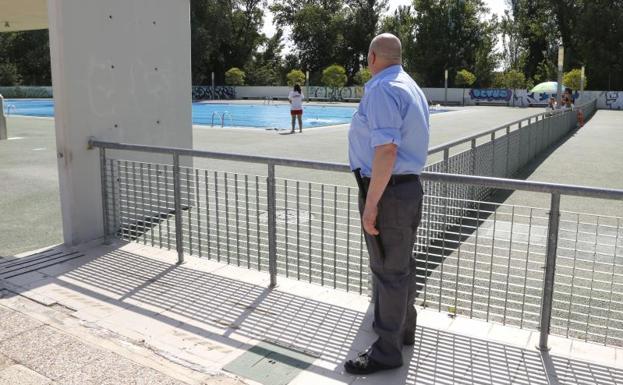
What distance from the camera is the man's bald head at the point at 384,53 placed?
10.6 ft

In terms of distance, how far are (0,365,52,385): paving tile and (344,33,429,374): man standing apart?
1823 mm

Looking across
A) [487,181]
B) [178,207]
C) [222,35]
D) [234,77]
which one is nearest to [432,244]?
[487,181]

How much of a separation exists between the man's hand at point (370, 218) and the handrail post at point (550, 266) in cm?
124

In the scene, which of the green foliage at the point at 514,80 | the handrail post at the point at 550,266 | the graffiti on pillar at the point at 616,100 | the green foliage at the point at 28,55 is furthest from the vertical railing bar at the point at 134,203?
the green foliage at the point at 28,55

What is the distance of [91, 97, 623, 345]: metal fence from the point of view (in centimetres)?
420

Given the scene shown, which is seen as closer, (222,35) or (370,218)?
(370,218)

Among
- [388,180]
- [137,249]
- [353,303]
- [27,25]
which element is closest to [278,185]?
[137,249]

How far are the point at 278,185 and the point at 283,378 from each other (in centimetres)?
549

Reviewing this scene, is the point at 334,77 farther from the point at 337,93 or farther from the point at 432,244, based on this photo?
the point at 432,244

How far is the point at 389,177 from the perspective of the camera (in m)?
3.09

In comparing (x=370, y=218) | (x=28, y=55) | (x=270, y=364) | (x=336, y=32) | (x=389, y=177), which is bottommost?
(x=270, y=364)

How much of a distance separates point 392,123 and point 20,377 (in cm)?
263

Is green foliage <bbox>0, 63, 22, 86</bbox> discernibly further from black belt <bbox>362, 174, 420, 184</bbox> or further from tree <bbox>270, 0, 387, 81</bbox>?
black belt <bbox>362, 174, 420, 184</bbox>

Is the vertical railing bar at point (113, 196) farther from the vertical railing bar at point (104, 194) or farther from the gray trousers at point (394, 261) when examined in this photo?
the gray trousers at point (394, 261)
